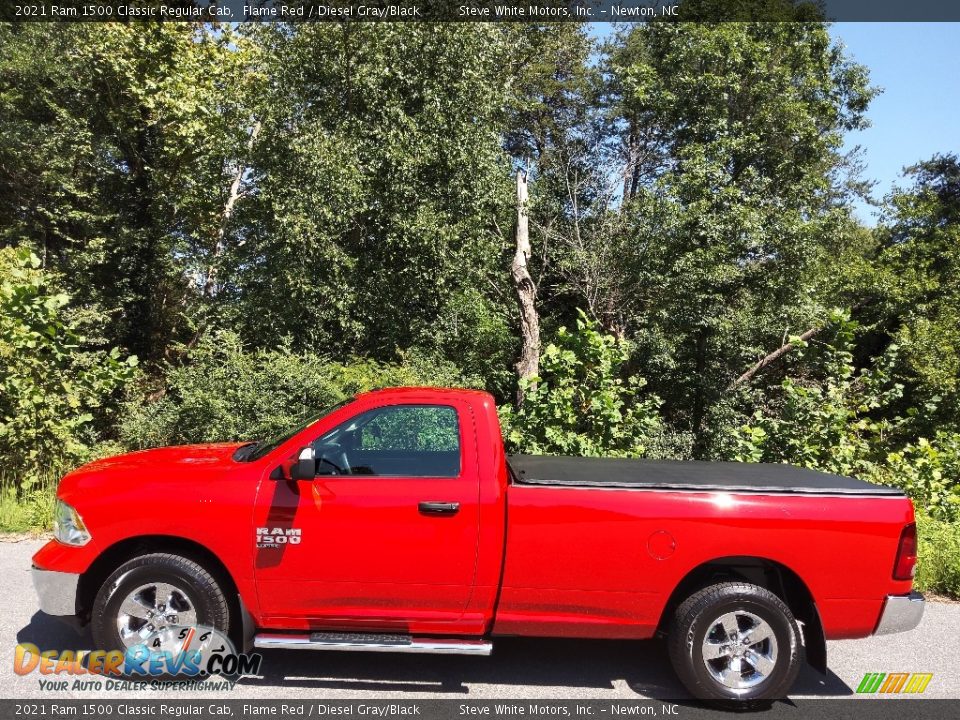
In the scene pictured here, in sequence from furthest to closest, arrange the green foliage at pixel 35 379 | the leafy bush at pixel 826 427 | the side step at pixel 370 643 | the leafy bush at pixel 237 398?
1. the leafy bush at pixel 237 398
2. the leafy bush at pixel 826 427
3. the green foliage at pixel 35 379
4. the side step at pixel 370 643

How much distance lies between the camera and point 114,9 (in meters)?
20.0

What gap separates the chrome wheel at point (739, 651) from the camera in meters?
4.48

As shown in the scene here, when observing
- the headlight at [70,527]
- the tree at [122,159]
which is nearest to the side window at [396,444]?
the headlight at [70,527]

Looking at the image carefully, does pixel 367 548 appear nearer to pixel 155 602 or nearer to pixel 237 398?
pixel 155 602

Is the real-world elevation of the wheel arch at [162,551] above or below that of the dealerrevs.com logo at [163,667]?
above

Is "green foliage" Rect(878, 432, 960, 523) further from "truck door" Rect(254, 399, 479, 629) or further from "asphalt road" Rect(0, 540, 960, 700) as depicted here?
"truck door" Rect(254, 399, 479, 629)

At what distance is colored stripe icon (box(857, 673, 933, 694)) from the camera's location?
15.7 ft

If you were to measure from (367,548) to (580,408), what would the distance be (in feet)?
17.4

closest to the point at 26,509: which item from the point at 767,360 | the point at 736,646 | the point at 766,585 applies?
the point at 736,646

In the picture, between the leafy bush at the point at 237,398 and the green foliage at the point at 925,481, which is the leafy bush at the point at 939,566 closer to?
the green foliage at the point at 925,481

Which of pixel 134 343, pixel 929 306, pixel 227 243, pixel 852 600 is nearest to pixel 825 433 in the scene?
pixel 852 600

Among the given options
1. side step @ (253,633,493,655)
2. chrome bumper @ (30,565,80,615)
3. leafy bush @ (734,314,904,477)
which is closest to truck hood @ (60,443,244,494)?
chrome bumper @ (30,565,80,615)

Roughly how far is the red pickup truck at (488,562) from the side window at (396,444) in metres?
0.08

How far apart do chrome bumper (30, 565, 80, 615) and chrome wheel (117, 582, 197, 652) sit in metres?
0.33
